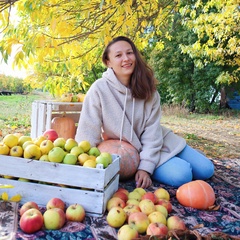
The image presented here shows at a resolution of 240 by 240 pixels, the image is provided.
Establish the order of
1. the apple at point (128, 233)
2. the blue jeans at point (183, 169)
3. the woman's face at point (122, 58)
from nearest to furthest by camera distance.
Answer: the apple at point (128, 233), the blue jeans at point (183, 169), the woman's face at point (122, 58)

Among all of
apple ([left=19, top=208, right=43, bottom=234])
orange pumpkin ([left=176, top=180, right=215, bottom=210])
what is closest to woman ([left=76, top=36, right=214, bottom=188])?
orange pumpkin ([left=176, top=180, right=215, bottom=210])

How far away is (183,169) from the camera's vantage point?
2639 millimetres

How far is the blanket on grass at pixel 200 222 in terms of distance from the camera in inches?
64.2

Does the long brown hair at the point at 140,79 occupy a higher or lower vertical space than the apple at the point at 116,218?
higher

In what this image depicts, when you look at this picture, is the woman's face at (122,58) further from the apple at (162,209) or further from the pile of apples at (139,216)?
the apple at (162,209)

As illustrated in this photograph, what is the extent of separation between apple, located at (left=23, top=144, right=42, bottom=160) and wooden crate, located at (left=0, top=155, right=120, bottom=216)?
36 mm

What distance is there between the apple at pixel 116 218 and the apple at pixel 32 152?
0.60 metres

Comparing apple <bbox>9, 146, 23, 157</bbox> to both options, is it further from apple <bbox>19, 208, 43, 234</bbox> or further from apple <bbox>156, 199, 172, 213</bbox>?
apple <bbox>156, 199, 172, 213</bbox>

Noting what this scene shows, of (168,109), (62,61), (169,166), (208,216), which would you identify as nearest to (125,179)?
(169,166)

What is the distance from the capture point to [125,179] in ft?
→ 8.93

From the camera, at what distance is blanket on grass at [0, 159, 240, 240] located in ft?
5.35

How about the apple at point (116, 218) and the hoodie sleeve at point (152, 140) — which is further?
the hoodie sleeve at point (152, 140)

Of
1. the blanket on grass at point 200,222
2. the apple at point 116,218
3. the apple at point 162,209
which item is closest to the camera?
the blanket on grass at point 200,222

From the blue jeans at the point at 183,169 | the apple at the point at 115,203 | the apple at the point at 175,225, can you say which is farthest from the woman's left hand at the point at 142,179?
the apple at the point at 175,225
